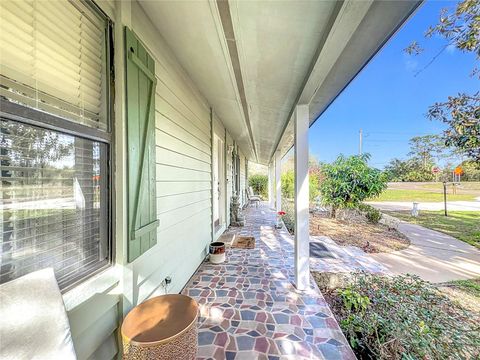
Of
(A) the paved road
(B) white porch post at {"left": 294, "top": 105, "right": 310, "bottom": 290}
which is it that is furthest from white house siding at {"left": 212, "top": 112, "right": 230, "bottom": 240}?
(A) the paved road

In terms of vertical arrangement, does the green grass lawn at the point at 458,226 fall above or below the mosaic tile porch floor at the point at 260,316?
below

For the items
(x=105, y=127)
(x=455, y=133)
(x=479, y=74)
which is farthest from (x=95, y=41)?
(x=455, y=133)

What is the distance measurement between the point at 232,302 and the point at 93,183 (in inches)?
74.3

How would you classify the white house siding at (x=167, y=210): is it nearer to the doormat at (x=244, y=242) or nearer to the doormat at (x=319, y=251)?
the doormat at (x=244, y=242)

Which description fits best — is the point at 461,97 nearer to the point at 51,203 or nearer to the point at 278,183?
the point at 51,203

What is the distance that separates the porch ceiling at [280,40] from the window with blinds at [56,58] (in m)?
0.72

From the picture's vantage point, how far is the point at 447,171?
10.2 meters

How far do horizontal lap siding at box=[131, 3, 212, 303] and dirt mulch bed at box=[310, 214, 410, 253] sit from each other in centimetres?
364

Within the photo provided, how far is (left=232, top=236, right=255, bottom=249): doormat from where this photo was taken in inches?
166

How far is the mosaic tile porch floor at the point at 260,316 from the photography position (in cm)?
168

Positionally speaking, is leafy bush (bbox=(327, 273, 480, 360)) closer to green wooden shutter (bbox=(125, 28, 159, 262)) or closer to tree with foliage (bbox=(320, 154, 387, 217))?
green wooden shutter (bbox=(125, 28, 159, 262))

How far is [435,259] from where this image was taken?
407 centimetres

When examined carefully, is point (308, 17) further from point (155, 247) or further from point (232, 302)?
point (232, 302)

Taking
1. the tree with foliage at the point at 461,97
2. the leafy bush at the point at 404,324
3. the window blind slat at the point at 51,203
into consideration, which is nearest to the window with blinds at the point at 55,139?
the window blind slat at the point at 51,203
